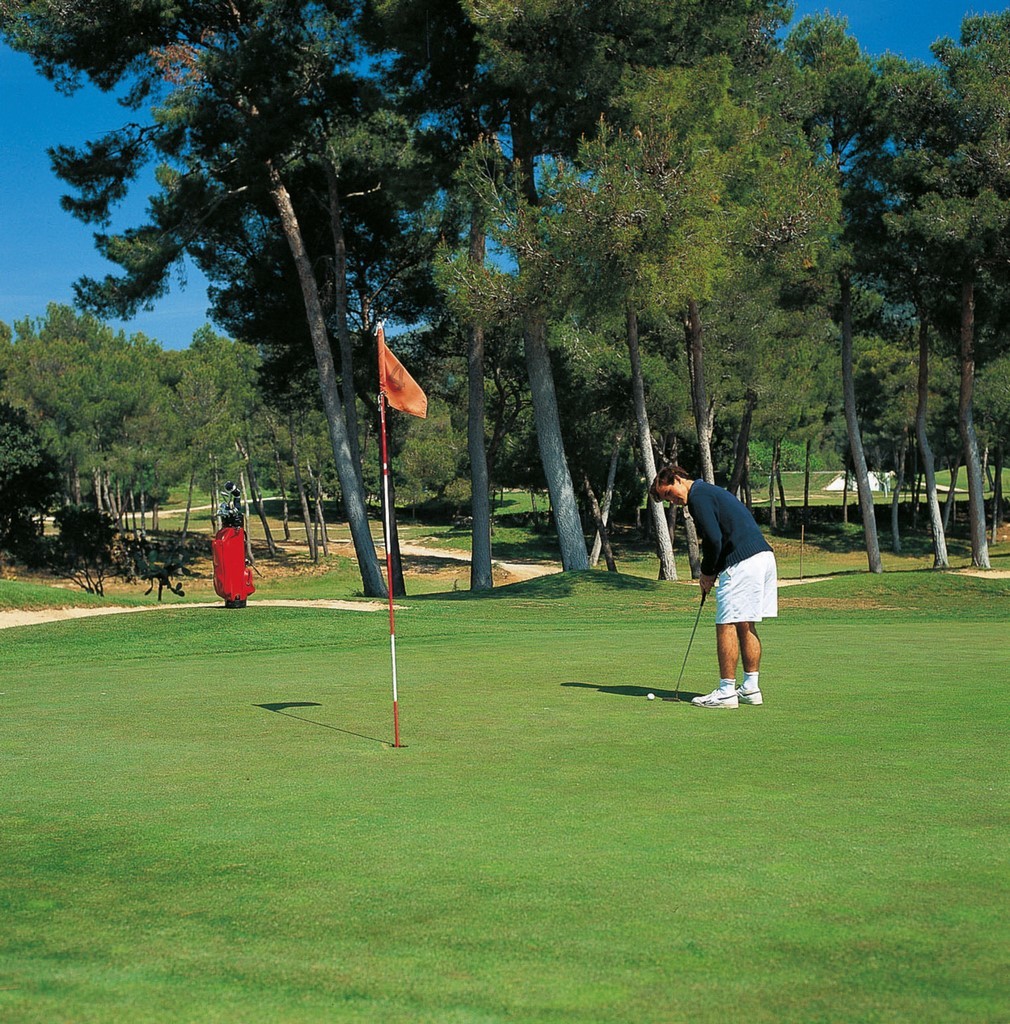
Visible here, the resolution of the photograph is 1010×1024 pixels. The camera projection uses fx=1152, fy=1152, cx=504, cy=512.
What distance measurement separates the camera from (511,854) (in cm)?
446

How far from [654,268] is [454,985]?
21297mm

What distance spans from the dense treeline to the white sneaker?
52.0ft

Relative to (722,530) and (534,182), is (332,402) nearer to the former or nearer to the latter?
(534,182)

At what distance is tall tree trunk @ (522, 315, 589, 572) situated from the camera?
88.5ft

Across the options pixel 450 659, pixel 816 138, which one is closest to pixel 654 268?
pixel 816 138

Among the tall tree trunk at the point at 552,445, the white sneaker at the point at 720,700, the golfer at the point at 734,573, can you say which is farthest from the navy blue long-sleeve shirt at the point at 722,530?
the tall tree trunk at the point at 552,445

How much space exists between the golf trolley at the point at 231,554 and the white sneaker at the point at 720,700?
10990mm

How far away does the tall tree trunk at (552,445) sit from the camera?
26984 mm

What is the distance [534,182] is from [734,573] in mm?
18953

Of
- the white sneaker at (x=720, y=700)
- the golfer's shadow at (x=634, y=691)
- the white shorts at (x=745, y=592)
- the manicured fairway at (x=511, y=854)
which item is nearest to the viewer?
the manicured fairway at (x=511, y=854)

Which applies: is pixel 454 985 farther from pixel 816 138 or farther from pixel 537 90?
pixel 816 138

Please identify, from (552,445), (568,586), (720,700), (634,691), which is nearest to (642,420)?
(552,445)

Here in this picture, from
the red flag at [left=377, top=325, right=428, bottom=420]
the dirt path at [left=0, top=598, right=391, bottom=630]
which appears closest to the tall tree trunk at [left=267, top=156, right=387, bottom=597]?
the dirt path at [left=0, top=598, right=391, bottom=630]

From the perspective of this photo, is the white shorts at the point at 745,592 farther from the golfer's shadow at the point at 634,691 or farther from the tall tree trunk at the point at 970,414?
the tall tree trunk at the point at 970,414
